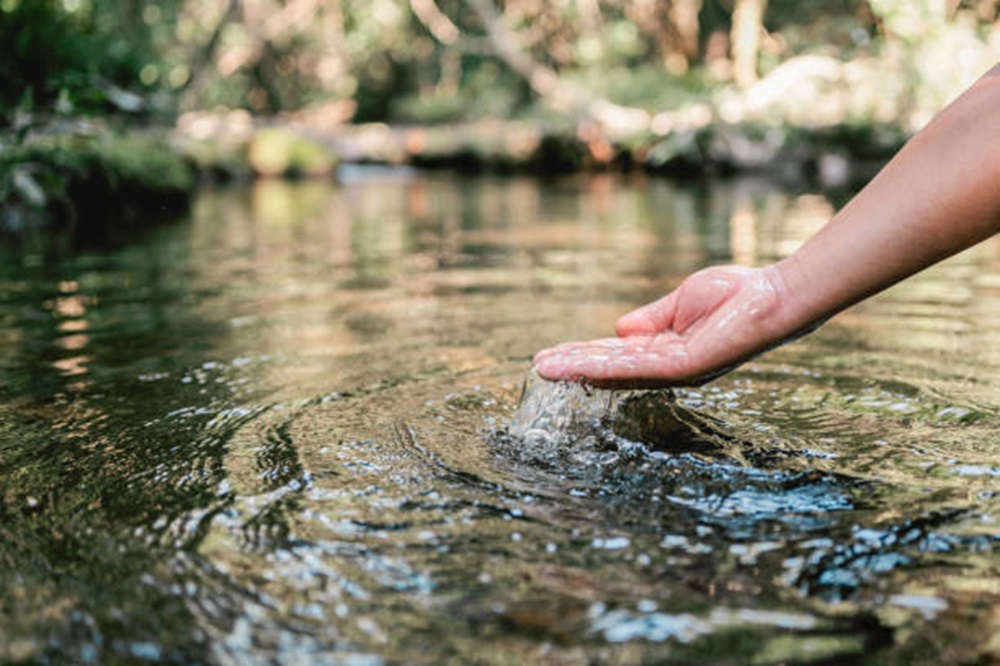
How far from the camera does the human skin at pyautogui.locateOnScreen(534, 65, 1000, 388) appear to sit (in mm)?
2330

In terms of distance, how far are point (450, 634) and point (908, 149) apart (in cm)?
169

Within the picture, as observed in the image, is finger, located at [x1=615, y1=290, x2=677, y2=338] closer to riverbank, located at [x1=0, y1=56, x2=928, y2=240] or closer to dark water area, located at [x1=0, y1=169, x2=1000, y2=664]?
dark water area, located at [x1=0, y1=169, x2=1000, y2=664]

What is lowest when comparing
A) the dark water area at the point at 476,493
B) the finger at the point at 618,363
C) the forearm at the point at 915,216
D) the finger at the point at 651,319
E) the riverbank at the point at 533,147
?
the dark water area at the point at 476,493

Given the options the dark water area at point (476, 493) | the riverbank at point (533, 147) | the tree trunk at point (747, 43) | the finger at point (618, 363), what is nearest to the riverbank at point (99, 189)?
the riverbank at point (533, 147)

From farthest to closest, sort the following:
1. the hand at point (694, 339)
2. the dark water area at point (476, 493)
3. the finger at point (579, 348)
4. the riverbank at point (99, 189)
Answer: the riverbank at point (99, 189), the finger at point (579, 348), the hand at point (694, 339), the dark water area at point (476, 493)

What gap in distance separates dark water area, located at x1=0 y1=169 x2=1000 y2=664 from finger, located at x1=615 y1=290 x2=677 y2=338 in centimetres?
23

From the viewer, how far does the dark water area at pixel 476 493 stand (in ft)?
6.25

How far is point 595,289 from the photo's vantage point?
6727 mm

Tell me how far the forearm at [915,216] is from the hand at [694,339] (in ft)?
0.27

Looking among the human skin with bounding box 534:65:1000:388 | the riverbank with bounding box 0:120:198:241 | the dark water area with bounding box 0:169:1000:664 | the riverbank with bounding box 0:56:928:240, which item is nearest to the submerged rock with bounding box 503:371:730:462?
the dark water area with bounding box 0:169:1000:664

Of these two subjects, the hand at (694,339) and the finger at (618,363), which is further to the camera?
the finger at (618,363)

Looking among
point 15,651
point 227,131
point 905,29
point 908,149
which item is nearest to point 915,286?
point 908,149

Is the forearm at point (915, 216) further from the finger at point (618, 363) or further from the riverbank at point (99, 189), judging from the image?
the riverbank at point (99, 189)

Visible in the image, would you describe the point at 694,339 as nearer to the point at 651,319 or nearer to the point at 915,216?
the point at 651,319
